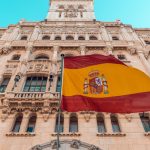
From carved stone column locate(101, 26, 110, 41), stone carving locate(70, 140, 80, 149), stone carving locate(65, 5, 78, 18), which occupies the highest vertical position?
stone carving locate(65, 5, 78, 18)

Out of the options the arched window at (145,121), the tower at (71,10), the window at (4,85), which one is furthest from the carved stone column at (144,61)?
the tower at (71,10)

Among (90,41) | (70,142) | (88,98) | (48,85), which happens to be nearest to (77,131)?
(70,142)

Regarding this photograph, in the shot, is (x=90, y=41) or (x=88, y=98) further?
(x=90, y=41)

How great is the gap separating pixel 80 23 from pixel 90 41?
8.10 metres

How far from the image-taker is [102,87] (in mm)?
16016

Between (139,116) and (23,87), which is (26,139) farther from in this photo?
(139,116)

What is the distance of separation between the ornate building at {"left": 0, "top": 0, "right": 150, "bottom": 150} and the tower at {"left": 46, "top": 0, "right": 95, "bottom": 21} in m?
2.96

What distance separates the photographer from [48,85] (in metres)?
22.2

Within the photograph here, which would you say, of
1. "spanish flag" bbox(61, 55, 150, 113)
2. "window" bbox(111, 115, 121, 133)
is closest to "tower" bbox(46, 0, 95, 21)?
"spanish flag" bbox(61, 55, 150, 113)

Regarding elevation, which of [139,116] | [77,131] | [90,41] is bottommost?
[77,131]

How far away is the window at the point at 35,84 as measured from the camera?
22.3 m

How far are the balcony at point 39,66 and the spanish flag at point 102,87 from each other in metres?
7.74

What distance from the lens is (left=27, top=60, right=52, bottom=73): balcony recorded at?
24403 mm

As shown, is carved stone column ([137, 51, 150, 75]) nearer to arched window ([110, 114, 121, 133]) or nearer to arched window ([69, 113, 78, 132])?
arched window ([110, 114, 121, 133])
